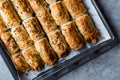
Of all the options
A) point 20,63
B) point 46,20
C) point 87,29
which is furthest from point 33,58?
point 87,29

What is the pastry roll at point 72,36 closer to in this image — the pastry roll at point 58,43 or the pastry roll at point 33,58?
the pastry roll at point 58,43

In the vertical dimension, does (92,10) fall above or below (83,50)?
above

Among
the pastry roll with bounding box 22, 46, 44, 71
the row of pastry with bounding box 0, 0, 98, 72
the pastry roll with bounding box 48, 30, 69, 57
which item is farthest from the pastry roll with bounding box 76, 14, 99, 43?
the pastry roll with bounding box 22, 46, 44, 71

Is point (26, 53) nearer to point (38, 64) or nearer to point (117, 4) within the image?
point (38, 64)

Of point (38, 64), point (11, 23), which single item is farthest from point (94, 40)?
point (11, 23)

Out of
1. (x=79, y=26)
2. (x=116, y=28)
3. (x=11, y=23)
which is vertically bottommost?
(x=116, y=28)

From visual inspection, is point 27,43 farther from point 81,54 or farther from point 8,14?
point 81,54
